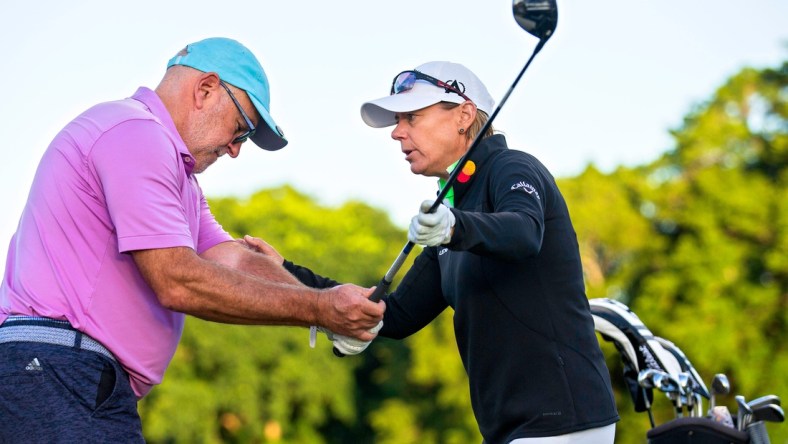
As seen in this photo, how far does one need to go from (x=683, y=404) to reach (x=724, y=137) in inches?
1340

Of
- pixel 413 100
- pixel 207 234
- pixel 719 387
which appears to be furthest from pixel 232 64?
pixel 719 387

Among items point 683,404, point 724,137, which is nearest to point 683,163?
point 724,137

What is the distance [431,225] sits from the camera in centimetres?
456

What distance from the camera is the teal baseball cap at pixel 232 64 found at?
559cm

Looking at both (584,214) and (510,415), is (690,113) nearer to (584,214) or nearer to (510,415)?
(584,214)

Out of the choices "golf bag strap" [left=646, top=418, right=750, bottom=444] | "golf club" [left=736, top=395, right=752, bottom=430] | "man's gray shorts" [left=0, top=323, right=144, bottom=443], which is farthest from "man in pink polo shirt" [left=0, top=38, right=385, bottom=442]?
"golf club" [left=736, top=395, right=752, bottom=430]

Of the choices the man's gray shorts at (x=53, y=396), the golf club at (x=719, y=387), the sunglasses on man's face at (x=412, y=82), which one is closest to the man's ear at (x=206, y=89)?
the sunglasses on man's face at (x=412, y=82)

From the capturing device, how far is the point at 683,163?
41844mm

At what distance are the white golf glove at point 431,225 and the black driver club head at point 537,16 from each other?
3.24ft

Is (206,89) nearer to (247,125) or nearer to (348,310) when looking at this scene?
(247,125)

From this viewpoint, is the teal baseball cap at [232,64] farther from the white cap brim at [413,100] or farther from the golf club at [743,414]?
the golf club at [743,414]

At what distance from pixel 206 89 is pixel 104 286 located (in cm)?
118

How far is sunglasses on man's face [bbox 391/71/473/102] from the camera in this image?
6082 millimetres

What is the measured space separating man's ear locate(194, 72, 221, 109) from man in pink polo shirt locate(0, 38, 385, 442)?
1.19 ft
